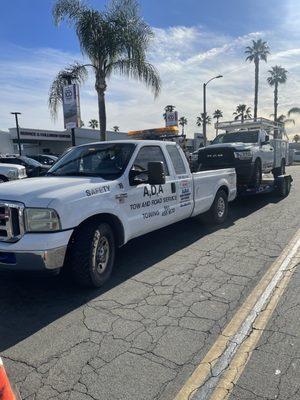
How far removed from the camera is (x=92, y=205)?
462 centimetres

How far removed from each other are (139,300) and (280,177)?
8.96 meters

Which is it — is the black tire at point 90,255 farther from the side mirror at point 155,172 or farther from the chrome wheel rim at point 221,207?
the chrome wheel rim at point 221,207

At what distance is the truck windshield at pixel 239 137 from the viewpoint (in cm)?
1173

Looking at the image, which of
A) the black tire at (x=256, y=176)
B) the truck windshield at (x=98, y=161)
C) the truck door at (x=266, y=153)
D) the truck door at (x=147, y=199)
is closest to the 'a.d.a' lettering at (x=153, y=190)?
the truck door at (x=147, y=199)

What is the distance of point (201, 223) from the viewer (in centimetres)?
862

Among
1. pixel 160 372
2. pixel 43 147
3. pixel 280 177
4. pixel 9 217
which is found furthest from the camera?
pixel 43 147

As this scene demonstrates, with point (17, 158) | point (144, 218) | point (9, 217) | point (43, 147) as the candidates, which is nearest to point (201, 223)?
point (144, 218)

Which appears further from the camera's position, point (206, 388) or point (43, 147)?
point (43, 147)

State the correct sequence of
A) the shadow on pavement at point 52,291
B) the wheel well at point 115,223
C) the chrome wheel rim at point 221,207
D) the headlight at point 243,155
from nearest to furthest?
the shadow on pavement at point 52,291 < the wheel well at point 115,223 < the chrome wheel rim at point 221,207 < the headlight at point 243,155

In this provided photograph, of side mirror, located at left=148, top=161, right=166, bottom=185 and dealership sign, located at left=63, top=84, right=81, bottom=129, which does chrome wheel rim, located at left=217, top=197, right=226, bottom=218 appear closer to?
side mirror, located at left=148, top=161, right=166, bottom=185

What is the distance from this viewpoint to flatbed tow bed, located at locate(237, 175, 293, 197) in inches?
408

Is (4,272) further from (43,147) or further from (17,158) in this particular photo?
(43,147)

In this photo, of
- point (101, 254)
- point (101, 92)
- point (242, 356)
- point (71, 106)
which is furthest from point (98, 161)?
point (101, 92)

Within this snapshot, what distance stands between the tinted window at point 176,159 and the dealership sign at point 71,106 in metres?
7.09
